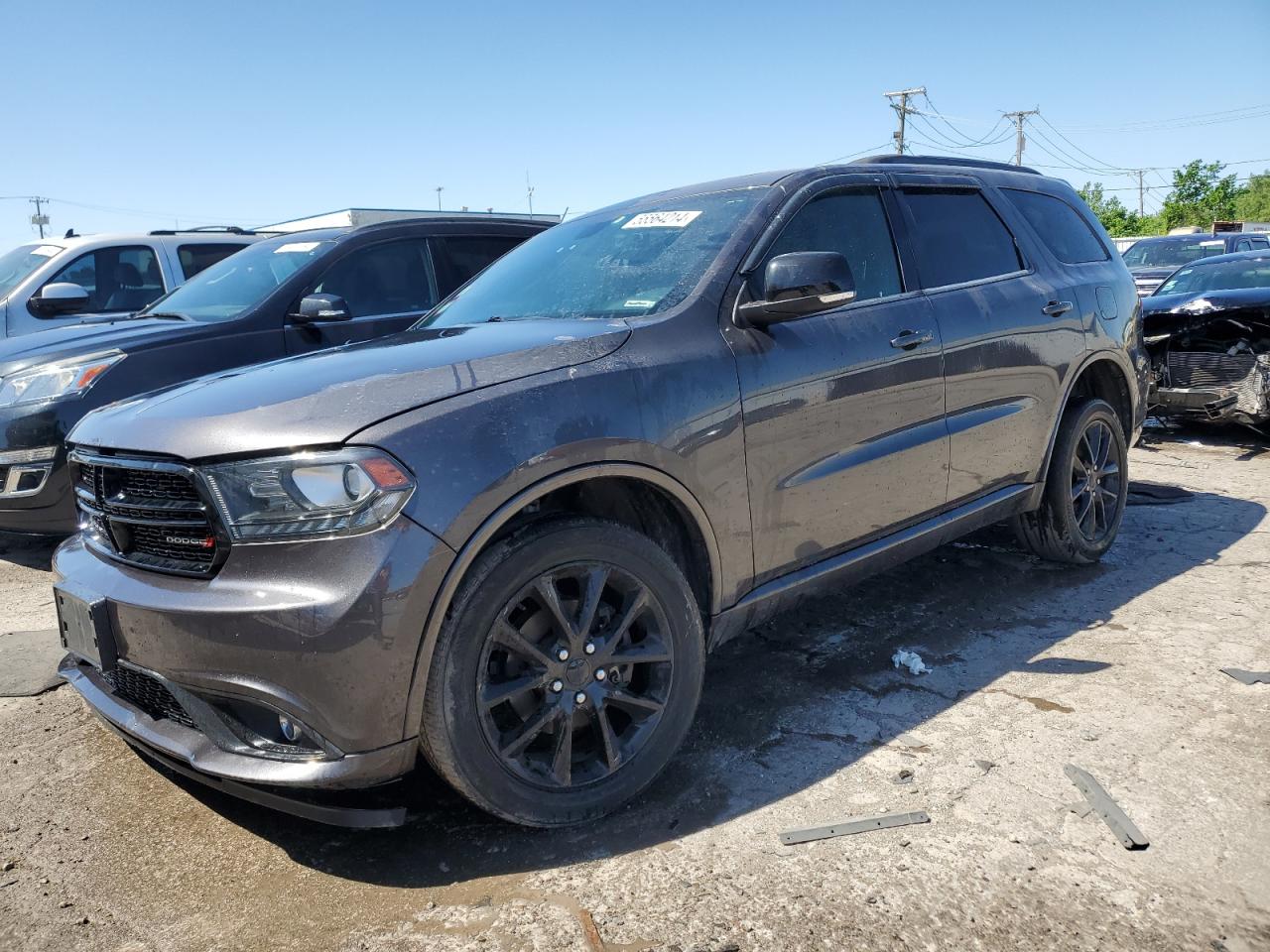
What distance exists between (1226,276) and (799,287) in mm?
7991

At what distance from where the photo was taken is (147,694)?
99.5 inches

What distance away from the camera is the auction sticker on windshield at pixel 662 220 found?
3.45 meters

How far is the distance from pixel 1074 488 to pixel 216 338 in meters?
4.48

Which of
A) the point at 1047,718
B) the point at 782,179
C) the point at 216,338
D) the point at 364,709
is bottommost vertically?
the point at 1047,718

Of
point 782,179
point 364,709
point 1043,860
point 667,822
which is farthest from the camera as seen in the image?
point 782,179

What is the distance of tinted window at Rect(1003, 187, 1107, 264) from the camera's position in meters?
4.59

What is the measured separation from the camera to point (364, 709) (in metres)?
2.22

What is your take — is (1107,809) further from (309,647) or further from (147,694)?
(147,694)

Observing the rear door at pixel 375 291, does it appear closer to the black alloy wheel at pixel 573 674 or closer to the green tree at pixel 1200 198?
the black alloy wheel at pixel 573 674

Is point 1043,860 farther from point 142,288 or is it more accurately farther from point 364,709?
point 142,288

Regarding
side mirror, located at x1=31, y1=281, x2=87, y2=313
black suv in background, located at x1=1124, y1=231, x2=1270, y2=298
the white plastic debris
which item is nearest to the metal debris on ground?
the white plastic debris

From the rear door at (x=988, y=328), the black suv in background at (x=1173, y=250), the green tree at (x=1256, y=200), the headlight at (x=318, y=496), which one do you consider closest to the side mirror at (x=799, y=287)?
the rear door at (x=988, y=328)

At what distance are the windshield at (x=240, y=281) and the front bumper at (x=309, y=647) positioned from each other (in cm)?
345

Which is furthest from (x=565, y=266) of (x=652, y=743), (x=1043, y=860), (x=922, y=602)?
(x=1043, y=860)
